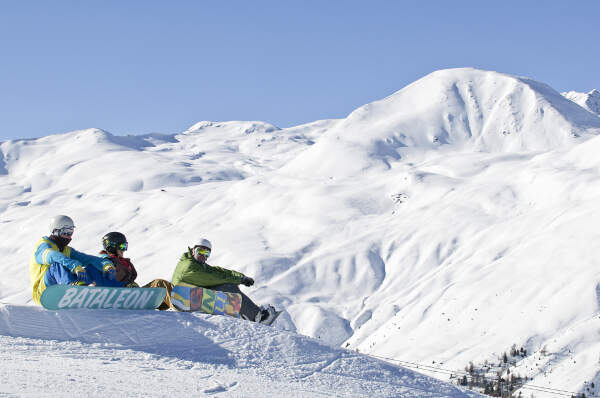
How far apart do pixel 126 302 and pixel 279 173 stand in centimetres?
11814

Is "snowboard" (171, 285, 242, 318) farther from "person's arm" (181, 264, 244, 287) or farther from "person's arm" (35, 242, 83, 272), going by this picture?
"person's arm" (35, 242, 83, 272)

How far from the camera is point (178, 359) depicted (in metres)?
9.19

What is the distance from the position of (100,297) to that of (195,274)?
2.10 metres

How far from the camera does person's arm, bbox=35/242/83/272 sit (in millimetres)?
9742

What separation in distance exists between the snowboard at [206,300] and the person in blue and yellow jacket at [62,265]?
1.26 m

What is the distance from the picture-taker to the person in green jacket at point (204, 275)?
39.3 feet

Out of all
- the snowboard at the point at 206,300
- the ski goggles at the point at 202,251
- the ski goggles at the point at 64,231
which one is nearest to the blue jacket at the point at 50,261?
the ski goggles at the point at 64,231

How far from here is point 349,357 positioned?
416 inches

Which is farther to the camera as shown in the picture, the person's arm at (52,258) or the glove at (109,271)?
the glove at (109,271)

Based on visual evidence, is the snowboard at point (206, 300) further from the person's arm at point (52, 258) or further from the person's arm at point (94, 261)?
the person's arm at point (52, 258)

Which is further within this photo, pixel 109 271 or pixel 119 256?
pixel 119 256

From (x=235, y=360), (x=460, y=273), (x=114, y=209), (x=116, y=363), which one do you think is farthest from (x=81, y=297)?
(x=114, y=209)

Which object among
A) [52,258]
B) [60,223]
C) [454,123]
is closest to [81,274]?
[52,258]

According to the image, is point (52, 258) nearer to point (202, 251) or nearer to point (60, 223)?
point (60, 223)
